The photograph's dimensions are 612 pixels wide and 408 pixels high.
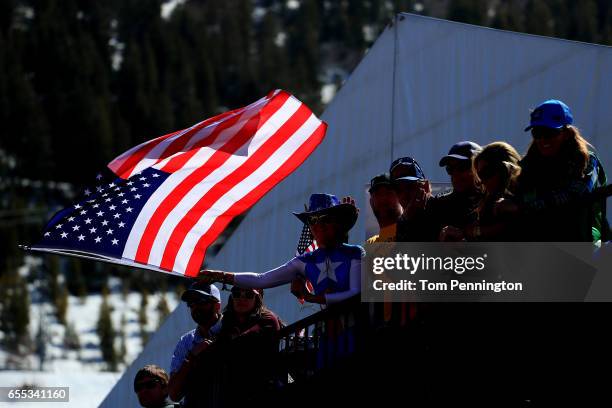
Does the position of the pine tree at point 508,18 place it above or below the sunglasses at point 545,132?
above

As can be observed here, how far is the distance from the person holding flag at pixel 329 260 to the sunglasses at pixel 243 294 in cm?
34

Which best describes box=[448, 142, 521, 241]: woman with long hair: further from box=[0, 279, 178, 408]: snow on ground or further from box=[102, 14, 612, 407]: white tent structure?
box=[0, 279, 178, 408]: snow on ground

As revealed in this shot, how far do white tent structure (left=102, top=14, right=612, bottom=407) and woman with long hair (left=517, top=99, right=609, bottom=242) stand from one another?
4793 mm

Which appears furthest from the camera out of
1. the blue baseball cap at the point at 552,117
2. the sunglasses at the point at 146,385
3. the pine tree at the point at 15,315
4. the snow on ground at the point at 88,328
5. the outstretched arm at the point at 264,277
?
the pine tree at the point at 15,315

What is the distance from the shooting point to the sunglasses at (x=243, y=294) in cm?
930

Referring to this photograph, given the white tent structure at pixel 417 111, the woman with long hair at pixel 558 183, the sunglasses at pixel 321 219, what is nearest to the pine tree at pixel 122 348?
the white tent structure at pixel 417 111

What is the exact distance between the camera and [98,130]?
410 ft

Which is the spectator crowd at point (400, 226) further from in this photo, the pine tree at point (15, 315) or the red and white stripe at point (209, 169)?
the pine tree at point (15, 315)

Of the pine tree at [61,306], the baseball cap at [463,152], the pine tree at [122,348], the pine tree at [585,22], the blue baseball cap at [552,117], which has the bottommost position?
the pine tree at [122,348]

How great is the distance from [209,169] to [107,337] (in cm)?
9219

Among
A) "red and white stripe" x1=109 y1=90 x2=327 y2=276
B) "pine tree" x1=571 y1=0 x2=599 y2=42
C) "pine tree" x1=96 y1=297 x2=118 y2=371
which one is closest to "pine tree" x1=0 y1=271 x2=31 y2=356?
"pine tree" x1=96 y1=297 x2=118 y2=371

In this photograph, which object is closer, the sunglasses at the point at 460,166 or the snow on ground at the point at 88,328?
the sunglasses at the point at 460,166

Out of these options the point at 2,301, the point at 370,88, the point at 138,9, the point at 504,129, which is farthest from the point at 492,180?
the point at 138,9

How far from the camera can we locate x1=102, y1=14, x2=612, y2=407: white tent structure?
495 inches
